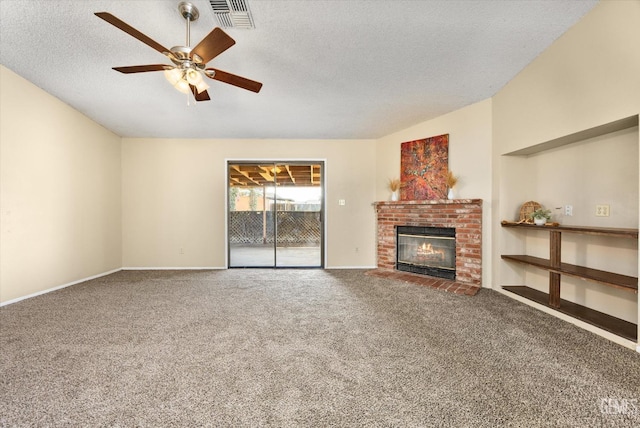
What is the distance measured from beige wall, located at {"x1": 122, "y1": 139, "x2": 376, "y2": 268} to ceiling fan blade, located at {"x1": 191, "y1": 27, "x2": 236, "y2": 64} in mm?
3163

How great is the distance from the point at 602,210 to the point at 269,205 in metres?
4.70

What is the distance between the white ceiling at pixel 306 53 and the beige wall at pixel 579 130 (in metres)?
0.21

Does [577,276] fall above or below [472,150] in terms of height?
below

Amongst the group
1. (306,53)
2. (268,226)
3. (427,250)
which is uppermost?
(306,53)

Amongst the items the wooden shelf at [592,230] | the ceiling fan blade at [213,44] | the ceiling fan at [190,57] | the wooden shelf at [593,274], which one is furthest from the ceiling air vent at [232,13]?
the wooden shelf at [593,274]

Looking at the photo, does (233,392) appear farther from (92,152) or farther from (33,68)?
(92,152)

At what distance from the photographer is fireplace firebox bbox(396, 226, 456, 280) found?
4027 millimetres

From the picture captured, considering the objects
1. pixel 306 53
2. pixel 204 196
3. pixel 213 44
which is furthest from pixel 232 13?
pixel 204 196

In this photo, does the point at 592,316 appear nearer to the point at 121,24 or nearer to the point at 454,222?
the point at 454,222

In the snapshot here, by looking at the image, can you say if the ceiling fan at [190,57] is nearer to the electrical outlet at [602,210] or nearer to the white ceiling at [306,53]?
the white ceiling at [306,53]

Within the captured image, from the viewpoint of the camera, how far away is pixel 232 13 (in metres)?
2.03

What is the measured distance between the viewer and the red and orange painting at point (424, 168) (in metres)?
4.09

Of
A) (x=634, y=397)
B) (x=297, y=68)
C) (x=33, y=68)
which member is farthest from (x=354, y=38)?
(x=33, y=68)

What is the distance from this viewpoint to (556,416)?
53.5 inches
